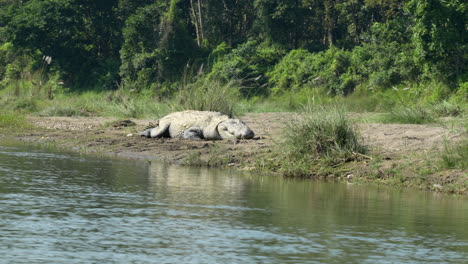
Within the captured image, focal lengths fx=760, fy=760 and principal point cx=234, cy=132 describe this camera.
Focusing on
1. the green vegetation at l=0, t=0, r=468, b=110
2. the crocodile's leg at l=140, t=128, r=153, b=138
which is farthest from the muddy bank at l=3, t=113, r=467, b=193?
the green vegetation at l=0, t=0, r=468, b=110

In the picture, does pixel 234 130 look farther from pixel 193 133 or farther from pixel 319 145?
pixel 319 145

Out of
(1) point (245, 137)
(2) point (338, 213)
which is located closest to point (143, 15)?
(1) point (245, 137)

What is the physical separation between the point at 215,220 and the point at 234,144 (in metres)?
7.04

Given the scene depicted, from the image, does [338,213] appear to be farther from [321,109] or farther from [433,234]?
[321,109]

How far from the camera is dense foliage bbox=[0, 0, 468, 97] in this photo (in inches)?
966

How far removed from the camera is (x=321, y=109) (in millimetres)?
11953

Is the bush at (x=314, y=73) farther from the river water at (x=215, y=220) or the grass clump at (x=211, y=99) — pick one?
the river water at (x=215, y=220)

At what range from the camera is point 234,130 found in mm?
15000

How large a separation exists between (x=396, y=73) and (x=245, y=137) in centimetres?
1392

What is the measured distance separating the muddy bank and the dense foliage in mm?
8391

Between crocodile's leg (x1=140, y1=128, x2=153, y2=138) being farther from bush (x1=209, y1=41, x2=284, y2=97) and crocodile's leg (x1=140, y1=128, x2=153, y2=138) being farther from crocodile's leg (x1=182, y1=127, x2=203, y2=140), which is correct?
bush (x1=209, y1=41, x2=284, y2=97)

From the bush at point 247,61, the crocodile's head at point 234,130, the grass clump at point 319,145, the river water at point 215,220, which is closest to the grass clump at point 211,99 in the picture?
the crocodile's head at point 234,130

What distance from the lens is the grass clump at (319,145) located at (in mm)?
11359

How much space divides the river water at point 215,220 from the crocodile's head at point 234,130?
3.65 metres
